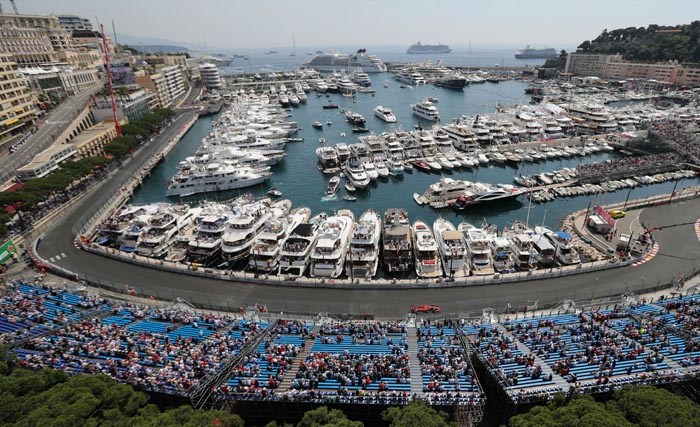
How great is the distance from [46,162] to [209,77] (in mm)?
125619

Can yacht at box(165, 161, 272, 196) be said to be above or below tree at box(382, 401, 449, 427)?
below

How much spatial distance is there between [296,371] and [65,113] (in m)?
89.2

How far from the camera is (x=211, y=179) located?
6450cm

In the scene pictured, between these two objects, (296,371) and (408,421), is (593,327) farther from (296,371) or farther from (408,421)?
(296,371)

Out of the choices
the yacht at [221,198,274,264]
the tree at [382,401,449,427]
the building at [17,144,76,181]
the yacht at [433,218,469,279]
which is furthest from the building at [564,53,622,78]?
the building at [17,144,76,181]

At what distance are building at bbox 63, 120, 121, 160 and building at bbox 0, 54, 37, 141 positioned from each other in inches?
381

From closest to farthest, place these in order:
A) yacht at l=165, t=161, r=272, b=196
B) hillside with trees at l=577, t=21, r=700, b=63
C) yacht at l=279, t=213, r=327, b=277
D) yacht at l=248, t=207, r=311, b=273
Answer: yacht at l=279, t=213, r=327, b=277
yacht at l=248, t=207, r=311, b=273
yacht at l=165, t=161, r=272, b=196
hillside with trees at l=577, t=21, r=700, b=63

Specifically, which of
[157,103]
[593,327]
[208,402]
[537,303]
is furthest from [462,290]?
[157,103]

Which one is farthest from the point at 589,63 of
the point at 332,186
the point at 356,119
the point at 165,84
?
the point at 165,84

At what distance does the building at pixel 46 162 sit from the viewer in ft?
179

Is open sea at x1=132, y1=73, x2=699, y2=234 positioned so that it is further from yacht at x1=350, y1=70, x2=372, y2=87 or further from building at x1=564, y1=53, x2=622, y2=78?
building at x1=564, y1=53, x2=622, y2=78

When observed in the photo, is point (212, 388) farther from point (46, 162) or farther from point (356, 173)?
point (46, 162)

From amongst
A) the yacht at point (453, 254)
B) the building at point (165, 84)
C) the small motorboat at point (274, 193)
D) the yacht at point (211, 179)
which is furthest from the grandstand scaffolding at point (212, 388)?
the building at point (165, 84)

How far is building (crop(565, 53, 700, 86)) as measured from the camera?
469 feet
